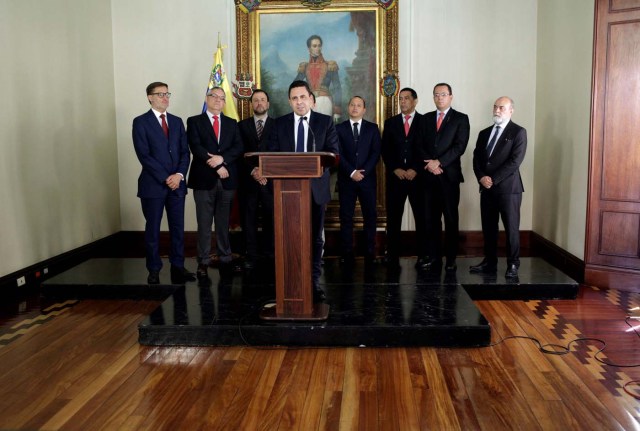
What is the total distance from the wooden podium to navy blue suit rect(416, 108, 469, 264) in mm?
1967

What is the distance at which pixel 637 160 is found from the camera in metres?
5.02

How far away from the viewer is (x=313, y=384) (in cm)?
314

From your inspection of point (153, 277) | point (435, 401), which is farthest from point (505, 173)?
point (153, 277)

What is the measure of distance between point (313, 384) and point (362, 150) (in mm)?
2996

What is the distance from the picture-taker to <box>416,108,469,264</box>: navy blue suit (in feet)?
17.6

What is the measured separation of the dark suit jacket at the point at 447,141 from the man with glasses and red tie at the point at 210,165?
1.70m

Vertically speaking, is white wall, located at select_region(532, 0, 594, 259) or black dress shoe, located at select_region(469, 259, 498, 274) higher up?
white wall, located at select_region(532, 0, 594, 259)

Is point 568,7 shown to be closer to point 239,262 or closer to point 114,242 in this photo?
point 239,262

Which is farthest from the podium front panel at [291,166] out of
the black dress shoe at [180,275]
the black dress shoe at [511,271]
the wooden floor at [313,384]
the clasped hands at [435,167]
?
the black dress shoe at [511,271]

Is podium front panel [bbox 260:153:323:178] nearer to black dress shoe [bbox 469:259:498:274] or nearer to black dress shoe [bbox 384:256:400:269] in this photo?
black dress shoe [bbox 384:256:400:269]

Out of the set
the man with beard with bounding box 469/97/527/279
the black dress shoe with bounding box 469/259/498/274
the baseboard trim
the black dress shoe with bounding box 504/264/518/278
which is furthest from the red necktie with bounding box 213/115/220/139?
the black dress shoe with bounding box 504/264/518/278

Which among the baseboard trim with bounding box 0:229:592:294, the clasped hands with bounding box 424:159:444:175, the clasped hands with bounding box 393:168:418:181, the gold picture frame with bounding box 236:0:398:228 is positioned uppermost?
the gold picture frame with bounding box 236:0:398:228

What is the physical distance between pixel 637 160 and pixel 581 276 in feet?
3.70

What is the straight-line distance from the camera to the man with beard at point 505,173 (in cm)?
513
